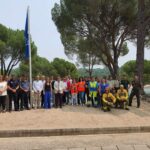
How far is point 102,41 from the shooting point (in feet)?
107

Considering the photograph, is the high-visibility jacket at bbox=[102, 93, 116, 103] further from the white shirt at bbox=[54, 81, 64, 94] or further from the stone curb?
the stone curb

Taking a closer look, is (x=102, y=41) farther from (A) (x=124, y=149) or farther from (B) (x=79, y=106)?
(A) (x=124, y=149)

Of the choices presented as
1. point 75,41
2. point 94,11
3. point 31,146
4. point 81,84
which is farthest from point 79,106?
point 75,41

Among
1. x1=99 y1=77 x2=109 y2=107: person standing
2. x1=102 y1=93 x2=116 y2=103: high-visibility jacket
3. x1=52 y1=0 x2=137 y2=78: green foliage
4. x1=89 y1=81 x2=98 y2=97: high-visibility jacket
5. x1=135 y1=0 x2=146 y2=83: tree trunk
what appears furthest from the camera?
x1=52 y1=0 x2=137 y2=78: green foliage

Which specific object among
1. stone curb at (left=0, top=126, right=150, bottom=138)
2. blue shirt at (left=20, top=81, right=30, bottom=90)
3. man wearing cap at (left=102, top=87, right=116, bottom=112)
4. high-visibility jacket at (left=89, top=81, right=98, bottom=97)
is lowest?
stone curb at (left=0, top=126, right=150, bottom=138)

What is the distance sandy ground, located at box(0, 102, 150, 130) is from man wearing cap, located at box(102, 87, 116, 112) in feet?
0.95

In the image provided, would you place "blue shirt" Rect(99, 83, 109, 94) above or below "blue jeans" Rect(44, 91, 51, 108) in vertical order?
above

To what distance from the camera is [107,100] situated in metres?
17.7

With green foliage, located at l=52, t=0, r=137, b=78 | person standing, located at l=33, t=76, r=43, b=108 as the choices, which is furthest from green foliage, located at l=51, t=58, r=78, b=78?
person standing, located at l=33, t=76, r=43, b=108

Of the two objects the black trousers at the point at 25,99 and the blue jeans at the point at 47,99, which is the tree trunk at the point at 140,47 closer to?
the blue jeans at the point at 47,99

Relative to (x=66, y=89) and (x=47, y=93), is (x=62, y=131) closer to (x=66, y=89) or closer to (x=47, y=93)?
(x=47, y=93)

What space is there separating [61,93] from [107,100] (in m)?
1.90

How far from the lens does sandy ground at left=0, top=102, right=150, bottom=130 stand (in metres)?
15.6

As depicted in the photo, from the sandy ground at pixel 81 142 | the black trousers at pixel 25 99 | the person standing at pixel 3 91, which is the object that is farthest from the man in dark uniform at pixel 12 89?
the sandy ground at pixel 81 142
